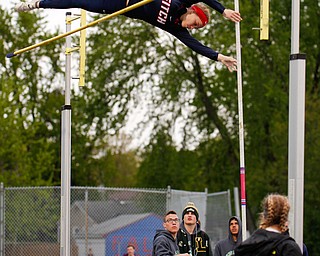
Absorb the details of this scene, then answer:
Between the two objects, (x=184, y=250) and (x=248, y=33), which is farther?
(x=248, y=33)

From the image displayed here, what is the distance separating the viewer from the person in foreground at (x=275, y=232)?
6180 millimetres

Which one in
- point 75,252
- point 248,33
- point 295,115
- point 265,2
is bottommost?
point 75,252

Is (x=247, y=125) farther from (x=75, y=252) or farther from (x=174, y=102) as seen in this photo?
(x=75, y=252)

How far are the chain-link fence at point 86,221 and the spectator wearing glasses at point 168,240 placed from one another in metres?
4.94

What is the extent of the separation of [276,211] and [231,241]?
5013 mm

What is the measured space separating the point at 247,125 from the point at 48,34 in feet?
24.3

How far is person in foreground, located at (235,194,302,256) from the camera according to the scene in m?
6.18

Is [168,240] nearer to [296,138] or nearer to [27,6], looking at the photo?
[296,138]

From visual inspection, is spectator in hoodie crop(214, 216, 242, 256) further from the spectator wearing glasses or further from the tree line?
the tree line

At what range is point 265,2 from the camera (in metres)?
8.31

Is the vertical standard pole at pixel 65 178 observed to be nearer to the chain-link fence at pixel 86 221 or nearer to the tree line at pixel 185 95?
the chain-link fence at pixel 86 221

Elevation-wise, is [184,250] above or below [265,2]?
below

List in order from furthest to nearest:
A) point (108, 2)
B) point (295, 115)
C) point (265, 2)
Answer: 1. point (108, 2)
2. point (265, 2)
3. point (295, 115)

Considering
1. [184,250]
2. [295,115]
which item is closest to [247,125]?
[184,250]
